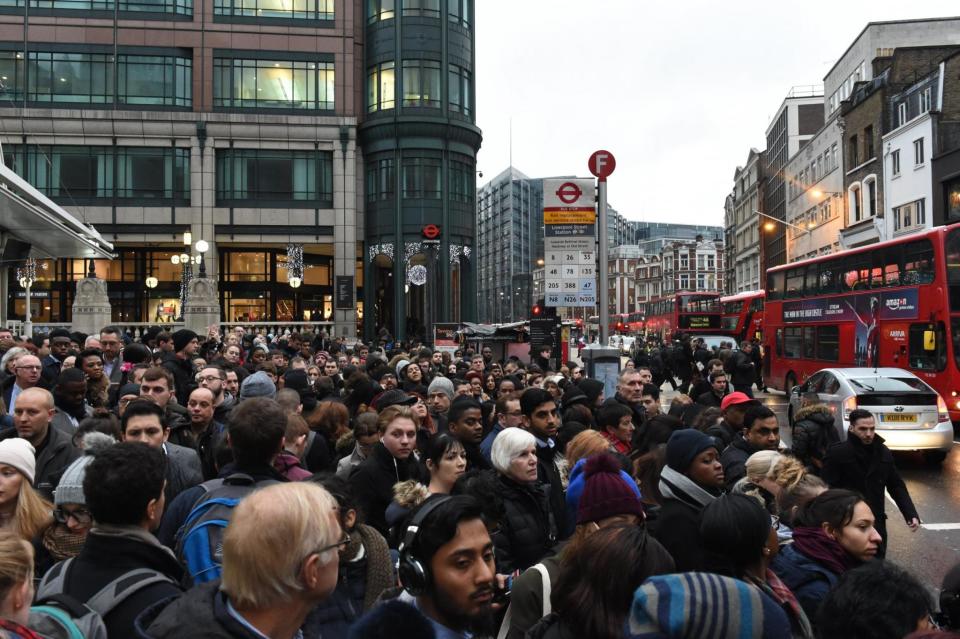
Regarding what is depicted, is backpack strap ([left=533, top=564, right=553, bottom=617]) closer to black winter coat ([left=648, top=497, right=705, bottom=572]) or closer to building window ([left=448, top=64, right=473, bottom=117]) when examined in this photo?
black winter coat ([left=648, top=497, right=705, bottom=572])

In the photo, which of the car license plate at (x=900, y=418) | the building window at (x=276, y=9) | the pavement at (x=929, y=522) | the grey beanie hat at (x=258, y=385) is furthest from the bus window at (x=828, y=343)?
the building window at (x=276, y=9)

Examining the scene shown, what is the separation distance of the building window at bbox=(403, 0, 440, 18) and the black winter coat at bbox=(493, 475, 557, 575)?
147 feet

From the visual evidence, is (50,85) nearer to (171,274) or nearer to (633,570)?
(171,274)

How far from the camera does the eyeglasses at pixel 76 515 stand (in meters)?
3.77

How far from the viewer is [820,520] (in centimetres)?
418

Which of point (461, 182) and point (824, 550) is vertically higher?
point (461, 182)

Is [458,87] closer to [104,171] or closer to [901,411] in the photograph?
[104,171]

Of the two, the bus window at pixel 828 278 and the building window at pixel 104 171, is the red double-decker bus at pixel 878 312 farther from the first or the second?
the building window at pixel 104 171

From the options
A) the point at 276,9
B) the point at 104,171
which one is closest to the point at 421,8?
the point at 276,9

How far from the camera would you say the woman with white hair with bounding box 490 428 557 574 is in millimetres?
4426

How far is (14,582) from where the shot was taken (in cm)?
245

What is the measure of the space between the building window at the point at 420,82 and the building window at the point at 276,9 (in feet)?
17.5

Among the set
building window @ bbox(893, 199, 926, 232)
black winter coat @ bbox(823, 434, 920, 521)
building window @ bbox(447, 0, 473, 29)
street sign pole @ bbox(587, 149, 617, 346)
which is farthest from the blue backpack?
building window @ bbox(447, 0, 473, 29)

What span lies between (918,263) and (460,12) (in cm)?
3510
